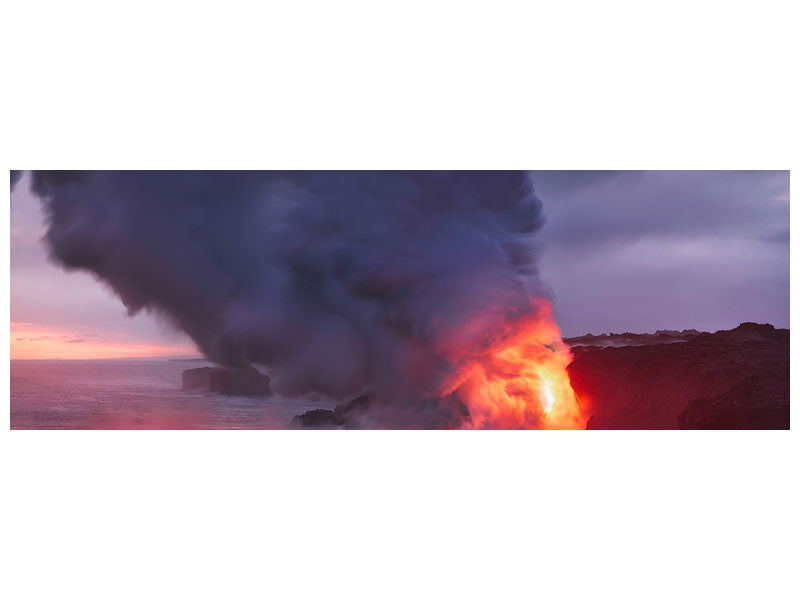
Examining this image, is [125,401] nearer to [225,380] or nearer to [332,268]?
[225,380]

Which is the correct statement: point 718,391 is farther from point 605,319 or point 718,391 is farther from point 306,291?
point 306,291

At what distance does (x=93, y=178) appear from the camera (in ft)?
16.0

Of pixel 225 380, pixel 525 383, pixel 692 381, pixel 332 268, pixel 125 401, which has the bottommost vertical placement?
pixel 125 401

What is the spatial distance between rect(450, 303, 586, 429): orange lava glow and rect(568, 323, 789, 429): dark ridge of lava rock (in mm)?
142

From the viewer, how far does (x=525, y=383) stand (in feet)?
16.7

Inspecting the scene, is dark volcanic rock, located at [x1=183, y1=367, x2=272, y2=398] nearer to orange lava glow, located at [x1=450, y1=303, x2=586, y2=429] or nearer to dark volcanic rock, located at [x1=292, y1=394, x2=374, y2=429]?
dark volcanic rock, located at [x1=292, y1=394, x2=374, y2=429]

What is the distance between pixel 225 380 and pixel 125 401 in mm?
792

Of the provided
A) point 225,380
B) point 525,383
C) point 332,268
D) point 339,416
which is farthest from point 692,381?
point 225,380

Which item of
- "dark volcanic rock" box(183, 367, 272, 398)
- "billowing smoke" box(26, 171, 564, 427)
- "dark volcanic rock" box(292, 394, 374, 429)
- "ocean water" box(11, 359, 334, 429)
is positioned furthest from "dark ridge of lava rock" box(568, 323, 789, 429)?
"dark volcanic rock" box(183, 367, 272, 398)

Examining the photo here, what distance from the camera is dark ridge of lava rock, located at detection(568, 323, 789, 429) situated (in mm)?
5000

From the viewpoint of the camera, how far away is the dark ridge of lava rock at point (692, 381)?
5.00 m

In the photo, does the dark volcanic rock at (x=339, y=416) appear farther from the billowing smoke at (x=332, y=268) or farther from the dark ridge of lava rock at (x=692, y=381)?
the dark ridge of lava rock at (x=692, y=381)

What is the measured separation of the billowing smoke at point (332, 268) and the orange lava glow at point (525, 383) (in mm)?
116

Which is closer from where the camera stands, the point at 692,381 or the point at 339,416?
the point at 339,416
